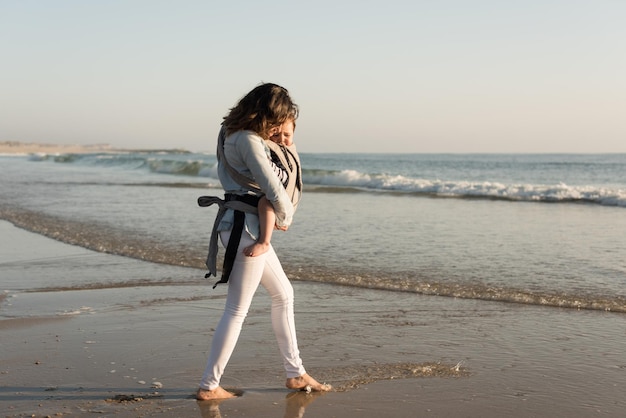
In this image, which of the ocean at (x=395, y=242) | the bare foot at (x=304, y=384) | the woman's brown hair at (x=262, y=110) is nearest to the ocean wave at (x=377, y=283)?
the ocean at (x=395, y=242)

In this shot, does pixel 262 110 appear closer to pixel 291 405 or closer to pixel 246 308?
pixel 246 308

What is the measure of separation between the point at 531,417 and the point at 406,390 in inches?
29.3

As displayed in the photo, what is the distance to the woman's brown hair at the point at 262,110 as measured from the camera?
12.1ft

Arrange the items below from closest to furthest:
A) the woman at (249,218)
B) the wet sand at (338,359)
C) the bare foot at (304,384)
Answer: the woman at (249,218) < the wet sand at (338,359) < the bare foot at (304,384)

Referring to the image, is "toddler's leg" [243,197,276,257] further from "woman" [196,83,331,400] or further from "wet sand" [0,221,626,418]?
"wet sand" [0,221,626,418]

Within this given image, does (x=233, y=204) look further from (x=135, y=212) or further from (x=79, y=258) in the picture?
(x=135, y=212)

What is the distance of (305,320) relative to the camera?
5.95 m

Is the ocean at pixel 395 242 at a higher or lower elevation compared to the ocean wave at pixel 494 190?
lower

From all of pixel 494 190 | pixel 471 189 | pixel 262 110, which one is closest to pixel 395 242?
pixel 262 110

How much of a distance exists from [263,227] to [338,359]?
1475mm

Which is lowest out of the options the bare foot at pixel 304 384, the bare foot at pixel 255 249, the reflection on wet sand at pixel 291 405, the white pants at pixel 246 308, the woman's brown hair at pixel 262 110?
the reflection on wet sand at pixel 291 405

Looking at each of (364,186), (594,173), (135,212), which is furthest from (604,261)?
(594,173)

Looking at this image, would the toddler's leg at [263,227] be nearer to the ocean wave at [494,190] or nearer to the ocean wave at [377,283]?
the ocean wave at [377,283]

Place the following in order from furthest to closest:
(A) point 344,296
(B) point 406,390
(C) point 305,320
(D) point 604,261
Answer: (D) point 604,261
(A) point 344,296
(C) point 305,320
(B) point 406,390
